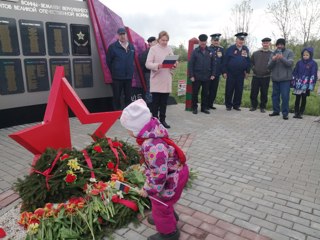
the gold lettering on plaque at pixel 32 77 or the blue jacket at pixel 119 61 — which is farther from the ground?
the blue jacket at pixel 119 61

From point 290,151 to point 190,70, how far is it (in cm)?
336

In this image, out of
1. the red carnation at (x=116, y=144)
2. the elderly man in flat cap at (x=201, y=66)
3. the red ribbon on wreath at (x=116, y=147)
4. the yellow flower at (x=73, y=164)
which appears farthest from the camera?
the elderly man in flat cap at (x=201, y=66)

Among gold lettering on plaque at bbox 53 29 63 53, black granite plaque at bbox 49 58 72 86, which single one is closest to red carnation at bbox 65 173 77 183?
black granite plaque at bbox 49 58 72 86

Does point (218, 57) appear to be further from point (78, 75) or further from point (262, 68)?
point (78, 75)

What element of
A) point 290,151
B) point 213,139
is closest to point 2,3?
point 213,139

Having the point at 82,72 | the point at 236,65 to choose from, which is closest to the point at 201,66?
the point at 236,65

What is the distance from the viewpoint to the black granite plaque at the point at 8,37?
5.60 metres

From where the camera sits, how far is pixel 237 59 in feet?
25.4

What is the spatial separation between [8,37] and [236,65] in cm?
537

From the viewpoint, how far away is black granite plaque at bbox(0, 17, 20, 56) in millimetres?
5602

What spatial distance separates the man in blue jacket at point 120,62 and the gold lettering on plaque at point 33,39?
148cm

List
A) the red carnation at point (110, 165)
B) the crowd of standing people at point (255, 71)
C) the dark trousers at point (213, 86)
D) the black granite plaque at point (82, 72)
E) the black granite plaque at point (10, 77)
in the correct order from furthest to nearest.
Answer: the dark trousers at point (213, 86) → the crowd of standing people at point (255, 71) → the black granite plaque at point (82, 72) → the black granite plaque at point (10, 77) → the red carnation at point (110, 165)

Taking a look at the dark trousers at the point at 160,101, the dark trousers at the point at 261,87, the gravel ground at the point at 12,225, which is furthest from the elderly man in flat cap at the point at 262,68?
the gravel ground at the point at 12,225

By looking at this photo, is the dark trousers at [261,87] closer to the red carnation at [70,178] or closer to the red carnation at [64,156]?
the red carnation at [64,156]
